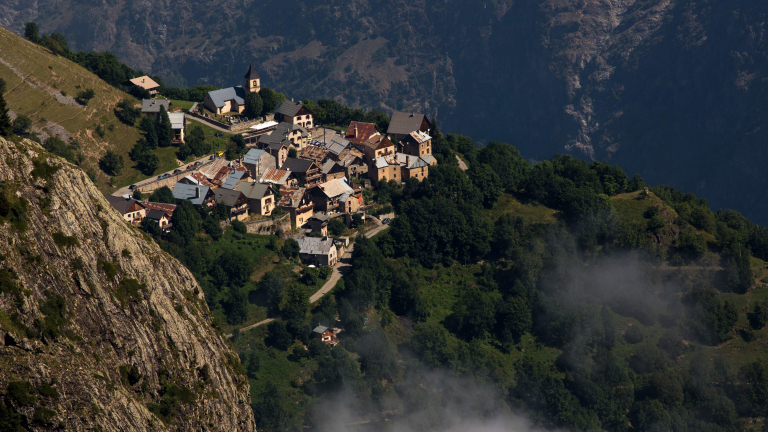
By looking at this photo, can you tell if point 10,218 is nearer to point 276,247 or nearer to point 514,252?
point 276,247

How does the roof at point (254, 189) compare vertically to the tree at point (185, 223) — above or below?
above

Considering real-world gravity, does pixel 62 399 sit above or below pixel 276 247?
above

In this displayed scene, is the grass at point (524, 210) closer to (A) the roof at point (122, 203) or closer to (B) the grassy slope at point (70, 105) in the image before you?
(B) the grassy slope at point (70, 105)

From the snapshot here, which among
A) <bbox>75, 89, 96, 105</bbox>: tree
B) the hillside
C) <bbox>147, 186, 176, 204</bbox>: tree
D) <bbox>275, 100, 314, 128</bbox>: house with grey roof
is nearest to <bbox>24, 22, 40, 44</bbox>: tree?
the hillside

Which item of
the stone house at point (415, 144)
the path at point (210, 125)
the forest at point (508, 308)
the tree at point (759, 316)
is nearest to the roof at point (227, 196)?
the forest at point (508, 308)

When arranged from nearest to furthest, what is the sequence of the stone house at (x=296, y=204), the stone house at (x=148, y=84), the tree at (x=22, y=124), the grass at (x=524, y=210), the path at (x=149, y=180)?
the tree at (x=22, y=124) < the path at (x=149, y=180) < the stone house at (x=296, y=204) < the grass at (x=524, y=210) < the stone house at (x=148, y=84)

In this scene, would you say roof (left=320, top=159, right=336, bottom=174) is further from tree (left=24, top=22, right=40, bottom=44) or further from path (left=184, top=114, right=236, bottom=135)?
tree (left=24, top=22, right=40, bottom=44)

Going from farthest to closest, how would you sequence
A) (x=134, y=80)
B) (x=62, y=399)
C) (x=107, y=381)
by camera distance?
1. (x=134, y=80)
2. (x=107, y=381)
3. (x=62, y=399)

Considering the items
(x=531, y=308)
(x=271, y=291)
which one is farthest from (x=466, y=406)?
(x=271, y=291)
